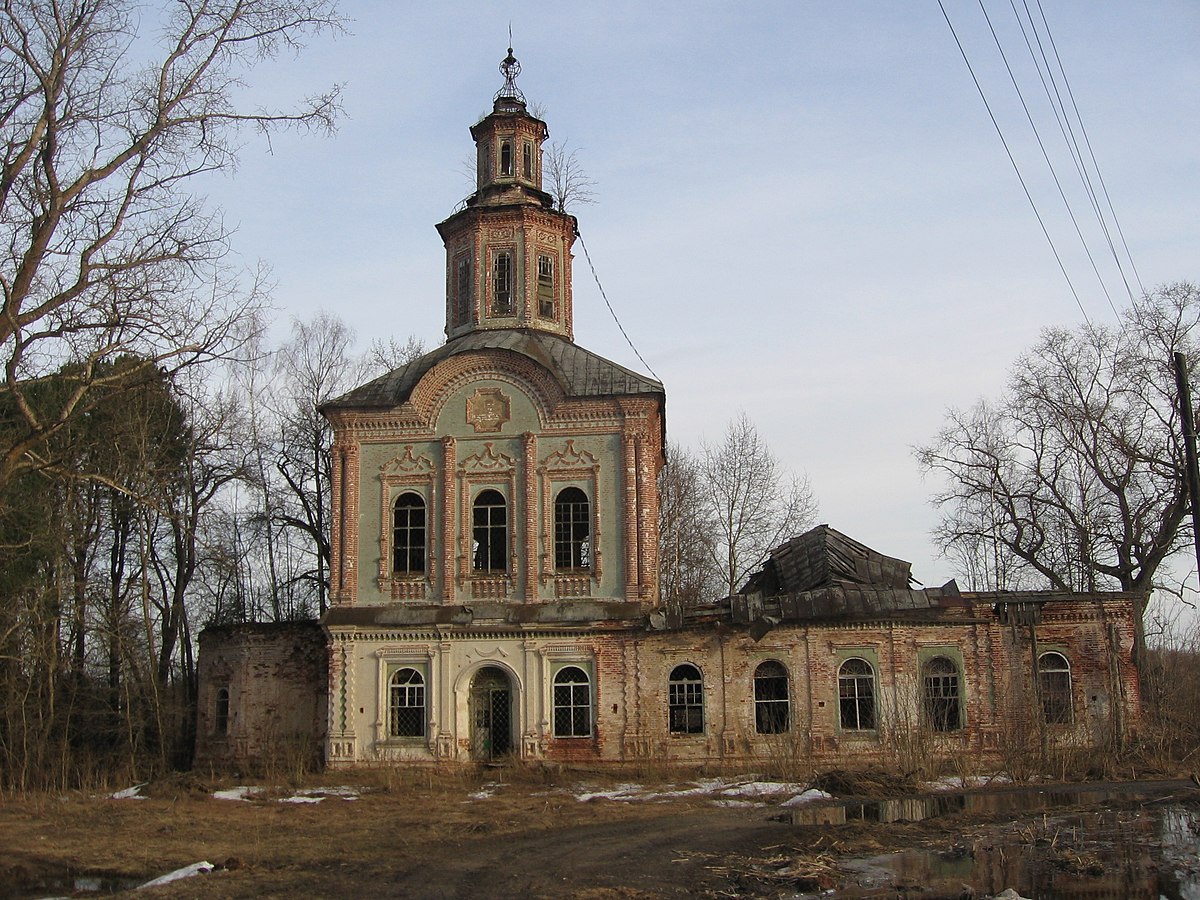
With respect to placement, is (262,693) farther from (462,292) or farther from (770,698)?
(770,698)

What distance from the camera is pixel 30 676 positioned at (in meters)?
25.4

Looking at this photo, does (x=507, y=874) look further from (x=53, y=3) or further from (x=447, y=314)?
(x=447, y=314)

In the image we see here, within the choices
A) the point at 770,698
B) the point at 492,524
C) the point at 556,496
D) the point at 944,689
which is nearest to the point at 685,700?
the point at 770,698

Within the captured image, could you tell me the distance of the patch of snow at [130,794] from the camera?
20.8 metres

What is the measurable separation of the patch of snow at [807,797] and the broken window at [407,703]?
8.35 m

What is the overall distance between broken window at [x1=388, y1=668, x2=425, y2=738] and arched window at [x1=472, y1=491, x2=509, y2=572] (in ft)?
8.28

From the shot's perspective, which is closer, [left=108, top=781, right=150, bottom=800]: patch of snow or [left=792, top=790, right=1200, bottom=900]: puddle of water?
[left=792, top=790, right=1200, bottom=900]: puddle of water

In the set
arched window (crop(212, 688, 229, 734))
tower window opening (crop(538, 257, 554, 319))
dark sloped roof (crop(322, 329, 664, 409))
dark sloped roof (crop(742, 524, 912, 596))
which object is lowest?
arched window (crop(212, 688, 229, 734))

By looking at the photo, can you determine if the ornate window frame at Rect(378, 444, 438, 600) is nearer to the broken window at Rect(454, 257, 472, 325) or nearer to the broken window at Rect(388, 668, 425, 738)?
the broken window at Rect(388, 668, 425, 738)

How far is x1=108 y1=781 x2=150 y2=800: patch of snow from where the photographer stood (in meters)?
20.8

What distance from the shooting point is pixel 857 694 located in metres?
23.1

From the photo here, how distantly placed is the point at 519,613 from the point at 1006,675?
9570 millimetres

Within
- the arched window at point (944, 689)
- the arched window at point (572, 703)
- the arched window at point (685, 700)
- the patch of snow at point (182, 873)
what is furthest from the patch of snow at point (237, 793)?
the arched window at point (944, 689)

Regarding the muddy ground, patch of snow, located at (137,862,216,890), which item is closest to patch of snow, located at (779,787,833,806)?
the muddy ground
